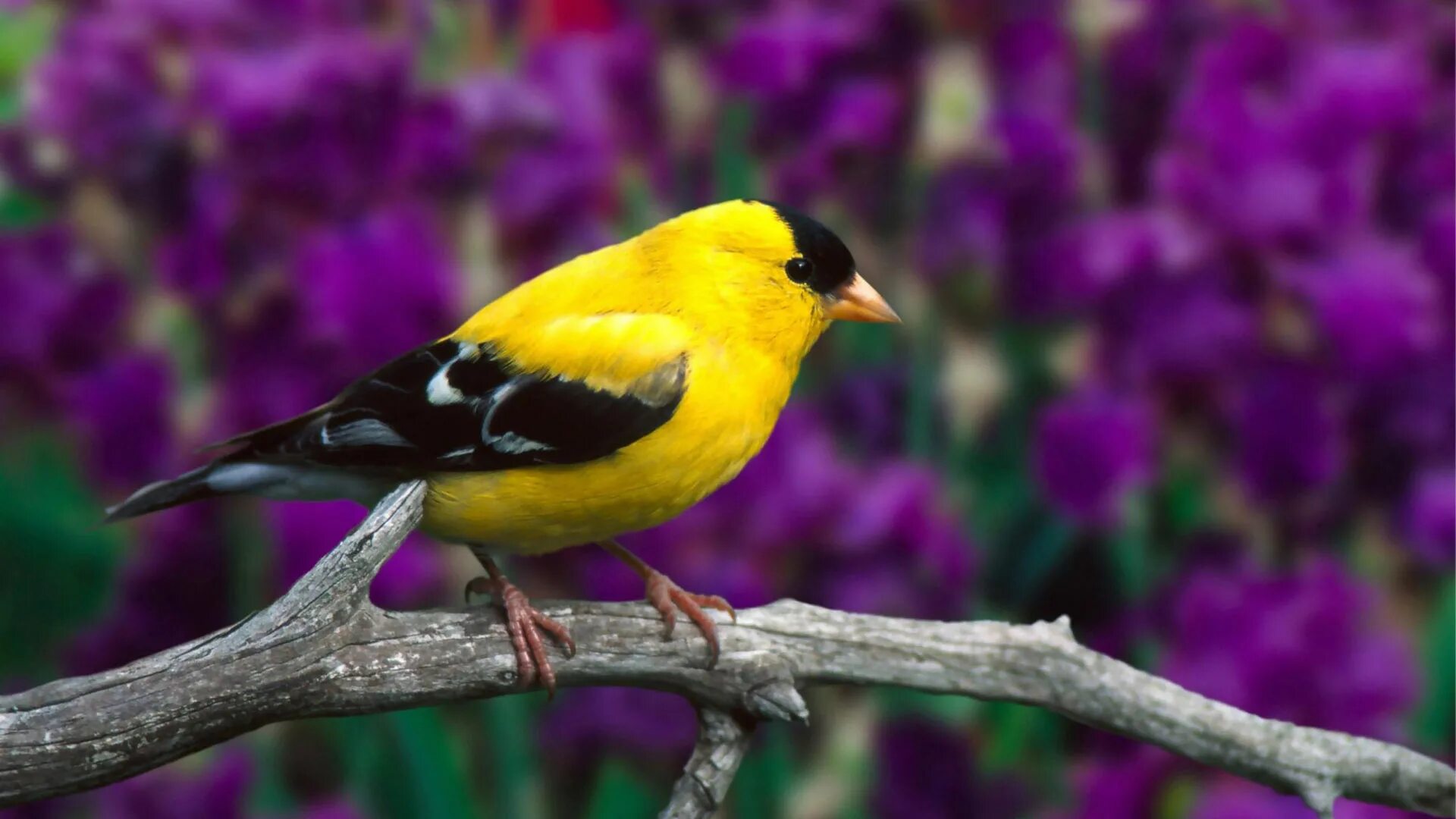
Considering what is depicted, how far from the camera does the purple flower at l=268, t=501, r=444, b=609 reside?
3.67 feet

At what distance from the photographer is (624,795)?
121 cm

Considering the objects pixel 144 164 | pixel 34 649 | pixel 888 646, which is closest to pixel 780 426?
pixel 888 646

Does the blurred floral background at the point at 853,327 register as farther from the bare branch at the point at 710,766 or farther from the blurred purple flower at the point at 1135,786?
the bare branch at the point at 710,766

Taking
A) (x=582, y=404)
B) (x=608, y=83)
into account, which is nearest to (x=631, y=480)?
(x=582, y=404)

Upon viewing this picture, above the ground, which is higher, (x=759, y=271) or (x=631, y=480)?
(x=759, y=271)

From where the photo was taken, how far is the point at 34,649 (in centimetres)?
139

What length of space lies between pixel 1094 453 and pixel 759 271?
46 centimetres

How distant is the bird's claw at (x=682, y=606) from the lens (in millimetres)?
919

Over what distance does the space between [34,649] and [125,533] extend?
0.51 ft

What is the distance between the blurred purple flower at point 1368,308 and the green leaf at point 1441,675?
0.30 metres

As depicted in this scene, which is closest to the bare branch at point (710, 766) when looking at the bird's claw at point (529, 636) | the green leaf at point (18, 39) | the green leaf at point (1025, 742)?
the bird's claw at point (529, 636)

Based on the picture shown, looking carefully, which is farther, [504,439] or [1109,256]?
[1109,256]

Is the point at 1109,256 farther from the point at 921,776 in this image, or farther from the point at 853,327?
the point at 921,776

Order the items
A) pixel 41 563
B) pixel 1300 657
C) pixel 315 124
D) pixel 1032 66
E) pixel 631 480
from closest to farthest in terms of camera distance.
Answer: pixel 631 480, pixel 315 124, pixel 1300 657, pixel 1032 66, pixel 41 563
